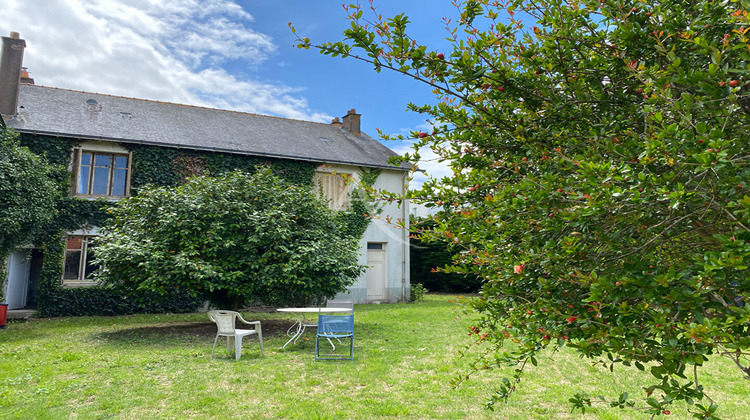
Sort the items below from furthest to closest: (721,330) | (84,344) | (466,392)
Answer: (84,344) → (466,392) → (721,330)

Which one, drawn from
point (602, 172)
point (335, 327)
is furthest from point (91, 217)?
point (602, 172)

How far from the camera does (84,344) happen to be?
967 centimetres

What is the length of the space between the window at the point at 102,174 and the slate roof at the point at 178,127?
0.79 metres

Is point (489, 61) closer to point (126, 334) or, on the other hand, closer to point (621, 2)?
point (621, 2)

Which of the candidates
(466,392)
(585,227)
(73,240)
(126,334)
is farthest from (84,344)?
(585,227)

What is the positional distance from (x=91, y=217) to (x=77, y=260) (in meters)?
1.45

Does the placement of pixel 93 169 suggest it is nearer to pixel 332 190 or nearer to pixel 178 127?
pixel 178 127

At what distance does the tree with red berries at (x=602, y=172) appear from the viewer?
184 centimetres

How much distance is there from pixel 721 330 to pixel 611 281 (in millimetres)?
452

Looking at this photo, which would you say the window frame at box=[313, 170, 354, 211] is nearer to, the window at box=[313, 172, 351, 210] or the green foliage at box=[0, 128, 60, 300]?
the window at box=[313, 172, 351, 210]

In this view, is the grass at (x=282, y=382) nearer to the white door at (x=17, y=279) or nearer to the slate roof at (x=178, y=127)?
the white door at (x=17, y=279)

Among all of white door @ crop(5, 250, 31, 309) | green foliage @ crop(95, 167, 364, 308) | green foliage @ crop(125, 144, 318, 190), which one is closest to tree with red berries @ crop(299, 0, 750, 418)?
green foliage @ crop(95, 167, 364, 308)

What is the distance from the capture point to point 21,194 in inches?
481

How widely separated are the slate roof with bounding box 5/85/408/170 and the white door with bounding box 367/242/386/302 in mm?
3392
